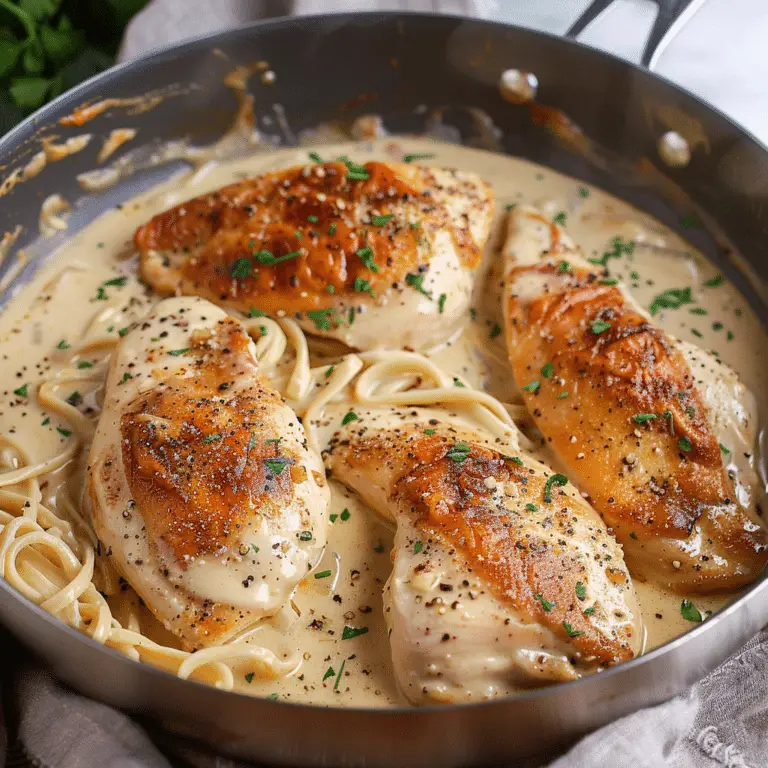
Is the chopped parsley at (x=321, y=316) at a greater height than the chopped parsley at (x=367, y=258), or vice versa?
the chopped parsley at (x=367, y=258)

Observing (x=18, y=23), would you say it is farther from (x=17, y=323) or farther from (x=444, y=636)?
(x=444, y=636)

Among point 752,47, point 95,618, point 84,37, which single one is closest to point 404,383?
point 95,618

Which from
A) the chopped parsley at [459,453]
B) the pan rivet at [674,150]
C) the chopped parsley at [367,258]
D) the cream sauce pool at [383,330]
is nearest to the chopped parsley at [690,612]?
the cream sauce pool at [383,330]

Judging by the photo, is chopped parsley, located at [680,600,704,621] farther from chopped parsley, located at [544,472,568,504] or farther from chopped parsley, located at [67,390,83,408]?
chopped parsley, located at [67,390,83,408]

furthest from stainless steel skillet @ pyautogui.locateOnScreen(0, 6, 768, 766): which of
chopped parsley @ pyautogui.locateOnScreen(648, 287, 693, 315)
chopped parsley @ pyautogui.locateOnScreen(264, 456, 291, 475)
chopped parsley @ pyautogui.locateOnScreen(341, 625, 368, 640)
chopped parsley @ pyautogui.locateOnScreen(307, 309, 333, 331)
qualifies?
chopped parsley @ pyautogui.locateOnScreen(341, 625, 368, 640)

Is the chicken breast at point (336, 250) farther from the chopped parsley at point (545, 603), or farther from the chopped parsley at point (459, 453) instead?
the chopped parsley at point (545, 603)

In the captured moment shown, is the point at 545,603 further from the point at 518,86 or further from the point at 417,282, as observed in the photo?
the point at 518,86
